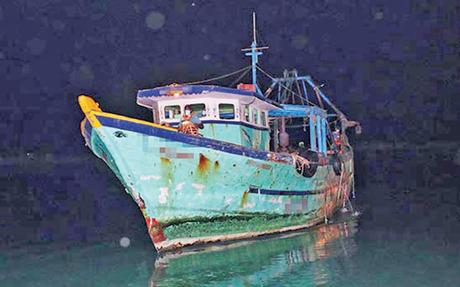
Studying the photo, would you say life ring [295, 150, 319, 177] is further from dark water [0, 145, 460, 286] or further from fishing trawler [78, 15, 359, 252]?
dark water [0, 145, 460, 286]

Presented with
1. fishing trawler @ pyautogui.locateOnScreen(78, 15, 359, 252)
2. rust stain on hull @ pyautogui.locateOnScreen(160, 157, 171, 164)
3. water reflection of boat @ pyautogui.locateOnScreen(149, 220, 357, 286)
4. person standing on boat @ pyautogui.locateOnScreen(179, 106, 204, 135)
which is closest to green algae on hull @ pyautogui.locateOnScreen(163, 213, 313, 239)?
fishing trawler @ pyautogui.locateOnScreen(78, 15, 359, 252)

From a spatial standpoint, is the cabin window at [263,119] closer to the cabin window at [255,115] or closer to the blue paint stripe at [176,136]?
the cabin window at [255,115]

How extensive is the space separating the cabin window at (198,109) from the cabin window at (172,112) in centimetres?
47

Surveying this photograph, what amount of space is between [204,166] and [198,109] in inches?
101

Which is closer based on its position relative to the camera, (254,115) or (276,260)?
(276,260)

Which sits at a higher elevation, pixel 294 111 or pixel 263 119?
pixel 294 111

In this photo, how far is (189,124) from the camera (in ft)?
53.0

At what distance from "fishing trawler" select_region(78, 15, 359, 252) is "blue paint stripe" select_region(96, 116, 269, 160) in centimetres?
3

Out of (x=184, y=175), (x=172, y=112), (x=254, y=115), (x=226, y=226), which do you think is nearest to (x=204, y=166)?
(x=184, y=175)

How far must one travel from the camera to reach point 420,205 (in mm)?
26094

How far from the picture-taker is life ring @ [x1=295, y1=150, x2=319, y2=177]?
1844cm

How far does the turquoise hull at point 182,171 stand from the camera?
592 inches

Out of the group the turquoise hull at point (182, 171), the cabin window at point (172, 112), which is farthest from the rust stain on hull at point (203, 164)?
the cabin window at point (172, 112)

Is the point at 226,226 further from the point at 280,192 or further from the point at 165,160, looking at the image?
the point at 165,160
